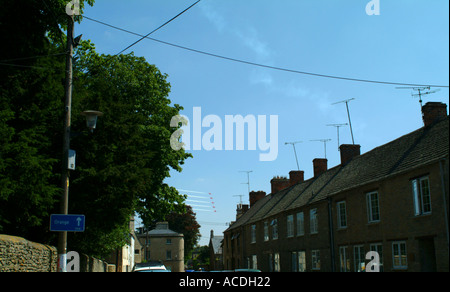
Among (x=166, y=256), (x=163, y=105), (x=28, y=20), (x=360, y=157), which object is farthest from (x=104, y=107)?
(x=166, y=256)

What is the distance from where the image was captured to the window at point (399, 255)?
2280 centimetres

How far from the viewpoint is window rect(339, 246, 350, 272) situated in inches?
1116

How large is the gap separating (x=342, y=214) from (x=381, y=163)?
4335 millimetres

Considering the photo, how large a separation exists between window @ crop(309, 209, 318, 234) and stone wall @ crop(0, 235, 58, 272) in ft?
67.2

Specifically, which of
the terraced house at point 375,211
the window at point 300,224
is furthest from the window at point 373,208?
the window at point 300,224

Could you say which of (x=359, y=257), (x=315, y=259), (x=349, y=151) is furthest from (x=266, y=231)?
(x=359, y=257)

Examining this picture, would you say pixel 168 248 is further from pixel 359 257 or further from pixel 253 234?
pixel 359 257

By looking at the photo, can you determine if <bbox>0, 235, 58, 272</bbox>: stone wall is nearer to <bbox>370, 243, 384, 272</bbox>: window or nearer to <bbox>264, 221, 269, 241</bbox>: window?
<bbox>370, 243, 384, 272</bbox>: window

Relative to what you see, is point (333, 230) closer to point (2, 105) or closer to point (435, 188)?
point (435, 188)

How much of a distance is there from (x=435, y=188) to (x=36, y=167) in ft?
53.9

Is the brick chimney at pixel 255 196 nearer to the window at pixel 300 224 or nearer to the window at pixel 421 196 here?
the window at pixel 300 224

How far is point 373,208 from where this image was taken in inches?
1028

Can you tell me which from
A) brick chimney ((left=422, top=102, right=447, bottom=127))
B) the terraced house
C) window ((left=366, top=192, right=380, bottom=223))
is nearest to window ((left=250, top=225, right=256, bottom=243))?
the terraced house
